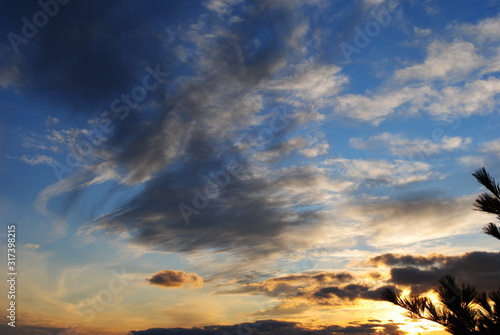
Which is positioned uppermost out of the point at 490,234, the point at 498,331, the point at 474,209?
the point at 474,209

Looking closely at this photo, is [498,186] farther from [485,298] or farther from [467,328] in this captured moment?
[467,328]

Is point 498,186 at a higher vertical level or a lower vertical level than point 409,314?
higher

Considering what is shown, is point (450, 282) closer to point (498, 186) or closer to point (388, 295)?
point (388, 295)

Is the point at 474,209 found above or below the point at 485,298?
above

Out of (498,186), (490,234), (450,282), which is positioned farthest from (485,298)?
(498,186)

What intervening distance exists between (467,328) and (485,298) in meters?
1.37

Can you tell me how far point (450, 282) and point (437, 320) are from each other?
1.31m

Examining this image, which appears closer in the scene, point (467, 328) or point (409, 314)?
point (467, 328)

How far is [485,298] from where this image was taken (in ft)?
39.5

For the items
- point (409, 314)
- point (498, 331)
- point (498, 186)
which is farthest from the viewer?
point (409, 314)

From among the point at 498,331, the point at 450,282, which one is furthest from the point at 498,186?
the point at 498,331

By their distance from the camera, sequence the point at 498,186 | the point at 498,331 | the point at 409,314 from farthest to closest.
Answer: the point at 409,314
the point at 498,186
the point at 498,331

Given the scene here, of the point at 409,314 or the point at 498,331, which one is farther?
the point at 409,314

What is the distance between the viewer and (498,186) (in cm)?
1163
